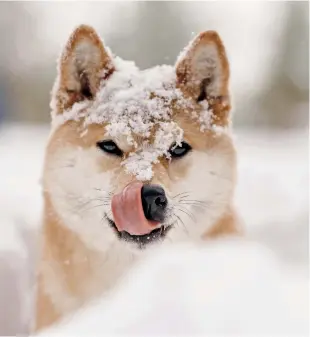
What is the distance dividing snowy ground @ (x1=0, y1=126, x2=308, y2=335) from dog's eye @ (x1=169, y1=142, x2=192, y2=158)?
366 mm

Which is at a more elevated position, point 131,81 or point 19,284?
point 131,81

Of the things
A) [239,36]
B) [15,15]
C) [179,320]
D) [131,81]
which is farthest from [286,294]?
[15,15]

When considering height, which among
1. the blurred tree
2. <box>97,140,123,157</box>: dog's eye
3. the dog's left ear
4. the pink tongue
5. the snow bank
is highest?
the blurred tree

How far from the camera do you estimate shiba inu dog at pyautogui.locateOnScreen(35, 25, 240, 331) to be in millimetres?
1741

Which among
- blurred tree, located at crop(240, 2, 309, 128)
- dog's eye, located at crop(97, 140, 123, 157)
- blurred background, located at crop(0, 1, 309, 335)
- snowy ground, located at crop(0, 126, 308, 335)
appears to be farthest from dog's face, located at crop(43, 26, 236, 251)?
blurred tree, located at crop(240, 2, 309, 128)

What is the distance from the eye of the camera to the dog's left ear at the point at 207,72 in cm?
187

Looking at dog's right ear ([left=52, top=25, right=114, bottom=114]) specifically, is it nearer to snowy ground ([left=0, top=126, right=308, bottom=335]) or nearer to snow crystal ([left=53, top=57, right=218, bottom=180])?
snow crystal ([left=53, top=57, right=218, bottom=180])

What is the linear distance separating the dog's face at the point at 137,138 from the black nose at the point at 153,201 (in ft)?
0.18

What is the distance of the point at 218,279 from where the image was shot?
1642mm

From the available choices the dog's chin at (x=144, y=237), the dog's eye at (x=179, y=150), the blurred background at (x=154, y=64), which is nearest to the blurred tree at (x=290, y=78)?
the blurred background at (x=154, y=64)

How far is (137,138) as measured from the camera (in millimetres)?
1734

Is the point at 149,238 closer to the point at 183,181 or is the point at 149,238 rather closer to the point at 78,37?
the point at 183,181

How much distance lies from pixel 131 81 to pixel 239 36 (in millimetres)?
1784

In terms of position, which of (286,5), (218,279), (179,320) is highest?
(286,5)
